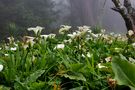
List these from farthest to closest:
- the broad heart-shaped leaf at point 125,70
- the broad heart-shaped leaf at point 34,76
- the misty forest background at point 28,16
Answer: the misty forest background at point 28,16 → the broad heart-shaped leaf at point 34,76 → the broad heart-shaped leaf at point 125,70

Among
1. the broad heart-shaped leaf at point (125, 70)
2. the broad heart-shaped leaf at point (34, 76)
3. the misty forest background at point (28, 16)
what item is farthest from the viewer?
the misty forest background at point (28, 16)

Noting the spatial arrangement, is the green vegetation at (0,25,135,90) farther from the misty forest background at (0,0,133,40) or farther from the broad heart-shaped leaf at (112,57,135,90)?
the misty forest background at (0,0,133,40)

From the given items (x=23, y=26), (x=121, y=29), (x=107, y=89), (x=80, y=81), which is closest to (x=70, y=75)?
(x=80, y=81)

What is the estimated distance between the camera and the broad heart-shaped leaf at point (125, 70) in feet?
7.07

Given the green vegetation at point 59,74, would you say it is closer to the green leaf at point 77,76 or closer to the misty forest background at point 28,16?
the green leaf at point 77,76

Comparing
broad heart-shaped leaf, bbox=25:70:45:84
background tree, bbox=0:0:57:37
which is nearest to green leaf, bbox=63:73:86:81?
broad heart-shaped leaf, bbox=25:70:45:84

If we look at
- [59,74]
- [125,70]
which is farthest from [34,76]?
[125,70]

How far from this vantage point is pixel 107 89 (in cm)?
223

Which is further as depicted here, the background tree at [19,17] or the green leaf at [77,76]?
the background tree at [19,17]

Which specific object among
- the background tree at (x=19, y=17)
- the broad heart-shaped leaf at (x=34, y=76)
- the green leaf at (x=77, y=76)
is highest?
the background tree at (x=19, y=17)

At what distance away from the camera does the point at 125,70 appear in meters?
2.17

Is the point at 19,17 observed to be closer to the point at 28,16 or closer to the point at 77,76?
the point at 28,16

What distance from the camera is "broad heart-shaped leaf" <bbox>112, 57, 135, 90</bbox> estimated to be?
215cm

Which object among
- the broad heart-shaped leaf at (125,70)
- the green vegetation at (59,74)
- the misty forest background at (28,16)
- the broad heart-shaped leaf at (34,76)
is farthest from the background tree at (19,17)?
the broad heart-shaped leaf at (125,70)
